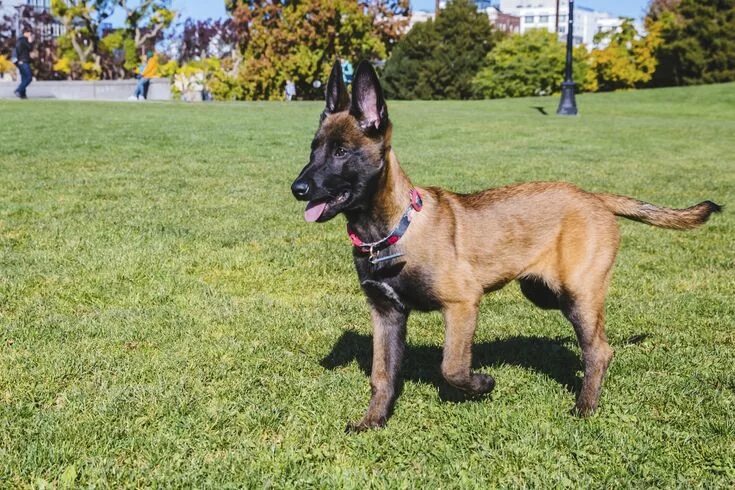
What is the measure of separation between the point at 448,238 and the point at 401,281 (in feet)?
1.23

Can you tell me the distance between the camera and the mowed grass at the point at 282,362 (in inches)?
137

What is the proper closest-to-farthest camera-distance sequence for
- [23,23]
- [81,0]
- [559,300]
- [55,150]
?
[559,300], [55,150], [81,0], [23,23]

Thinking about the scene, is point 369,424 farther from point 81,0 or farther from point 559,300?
point 81,0

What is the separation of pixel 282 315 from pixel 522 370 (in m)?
1.87

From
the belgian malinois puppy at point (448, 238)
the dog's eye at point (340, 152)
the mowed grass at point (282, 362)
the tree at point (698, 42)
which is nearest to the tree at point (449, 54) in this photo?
the tree at point (698, 42)

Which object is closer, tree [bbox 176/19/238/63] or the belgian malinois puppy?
the belgian malinois puppy

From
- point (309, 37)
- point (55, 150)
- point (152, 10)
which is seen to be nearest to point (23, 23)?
point (152, 10)

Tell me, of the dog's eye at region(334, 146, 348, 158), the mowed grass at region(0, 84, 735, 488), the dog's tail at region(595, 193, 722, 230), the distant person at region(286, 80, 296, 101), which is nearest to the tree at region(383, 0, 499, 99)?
the distant person at region(286, 80, 296, 101)

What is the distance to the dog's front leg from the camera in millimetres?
3955

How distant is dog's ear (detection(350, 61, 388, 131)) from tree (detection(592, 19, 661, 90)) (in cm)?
4760

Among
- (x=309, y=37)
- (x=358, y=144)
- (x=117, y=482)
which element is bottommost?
(x=117, y=482)

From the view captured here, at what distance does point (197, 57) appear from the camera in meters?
77.3

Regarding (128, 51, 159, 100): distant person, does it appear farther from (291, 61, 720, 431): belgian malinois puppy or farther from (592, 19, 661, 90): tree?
(291, 61, 720, 431): belgian malinois puppy

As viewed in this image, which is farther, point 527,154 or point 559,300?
point 527,154
